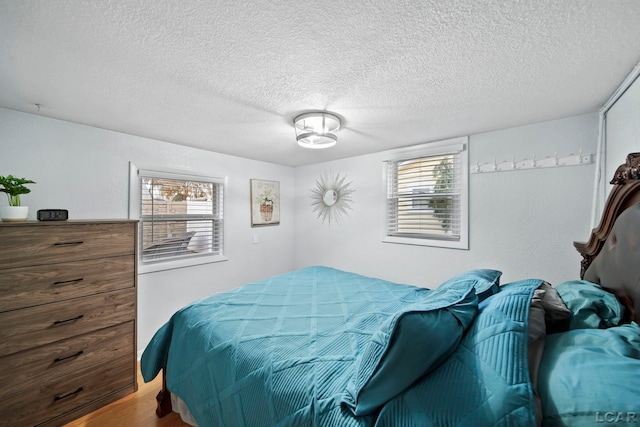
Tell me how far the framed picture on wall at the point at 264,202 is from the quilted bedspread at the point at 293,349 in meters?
1.64

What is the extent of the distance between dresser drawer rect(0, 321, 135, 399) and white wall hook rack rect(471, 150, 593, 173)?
11.7 ft

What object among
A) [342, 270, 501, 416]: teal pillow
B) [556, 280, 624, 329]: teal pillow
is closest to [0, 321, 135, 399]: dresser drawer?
[342, 270, 501, 416]: teal pillow

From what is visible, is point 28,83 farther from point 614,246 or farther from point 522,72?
point 614,246

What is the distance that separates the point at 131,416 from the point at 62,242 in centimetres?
137

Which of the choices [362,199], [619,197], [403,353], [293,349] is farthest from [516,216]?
[293,349]

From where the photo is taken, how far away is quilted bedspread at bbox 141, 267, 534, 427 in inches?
35.2

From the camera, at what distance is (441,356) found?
0.86 metres

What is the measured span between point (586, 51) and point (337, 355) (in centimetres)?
197

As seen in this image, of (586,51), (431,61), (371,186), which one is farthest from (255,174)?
(586,51)

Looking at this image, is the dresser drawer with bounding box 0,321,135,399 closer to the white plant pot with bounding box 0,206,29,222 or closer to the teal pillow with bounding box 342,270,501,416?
the white plant pot with bounding box 0,206,29,222

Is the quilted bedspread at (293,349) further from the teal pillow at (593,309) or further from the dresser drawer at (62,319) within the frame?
the dresser drawer at (62,319)

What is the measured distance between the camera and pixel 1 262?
61.1 inches

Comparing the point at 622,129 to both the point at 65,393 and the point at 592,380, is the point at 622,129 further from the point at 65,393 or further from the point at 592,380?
the point at 65,393

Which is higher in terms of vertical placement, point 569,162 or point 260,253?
point 569,162
